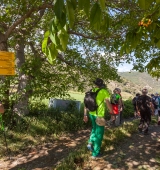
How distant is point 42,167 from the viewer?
5.51 metres

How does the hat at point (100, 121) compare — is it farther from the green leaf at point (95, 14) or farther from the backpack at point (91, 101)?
the green leaf at point (95, 14)

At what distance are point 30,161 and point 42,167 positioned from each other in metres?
0.66

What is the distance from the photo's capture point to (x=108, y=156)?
547cm

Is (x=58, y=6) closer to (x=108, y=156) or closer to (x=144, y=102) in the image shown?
(x=108, y=156)

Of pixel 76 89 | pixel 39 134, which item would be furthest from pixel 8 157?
pixel 76 89

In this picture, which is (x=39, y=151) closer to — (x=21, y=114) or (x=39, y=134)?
(x=39, y=134)

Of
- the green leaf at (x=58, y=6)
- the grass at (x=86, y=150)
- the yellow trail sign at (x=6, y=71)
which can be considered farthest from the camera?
the grass at (x=86, y=150)

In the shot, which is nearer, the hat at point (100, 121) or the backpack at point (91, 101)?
the hat at point (100, 121)

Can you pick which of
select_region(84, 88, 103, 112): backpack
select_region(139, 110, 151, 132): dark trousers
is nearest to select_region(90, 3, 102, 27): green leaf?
select_region(84, 88, 103, 112): backpack

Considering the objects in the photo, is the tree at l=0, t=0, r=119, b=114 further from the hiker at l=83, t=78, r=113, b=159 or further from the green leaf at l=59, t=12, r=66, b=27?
the green leaf at l=59, t=12, r=66, b=27

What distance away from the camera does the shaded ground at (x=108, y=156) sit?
4.95 metres

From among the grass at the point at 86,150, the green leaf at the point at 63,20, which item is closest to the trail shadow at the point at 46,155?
the grass at the point at 86,150

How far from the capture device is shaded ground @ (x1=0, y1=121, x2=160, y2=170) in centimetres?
495

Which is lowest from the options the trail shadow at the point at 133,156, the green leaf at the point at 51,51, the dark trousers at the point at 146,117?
the trail shadow at the point at 133,156
